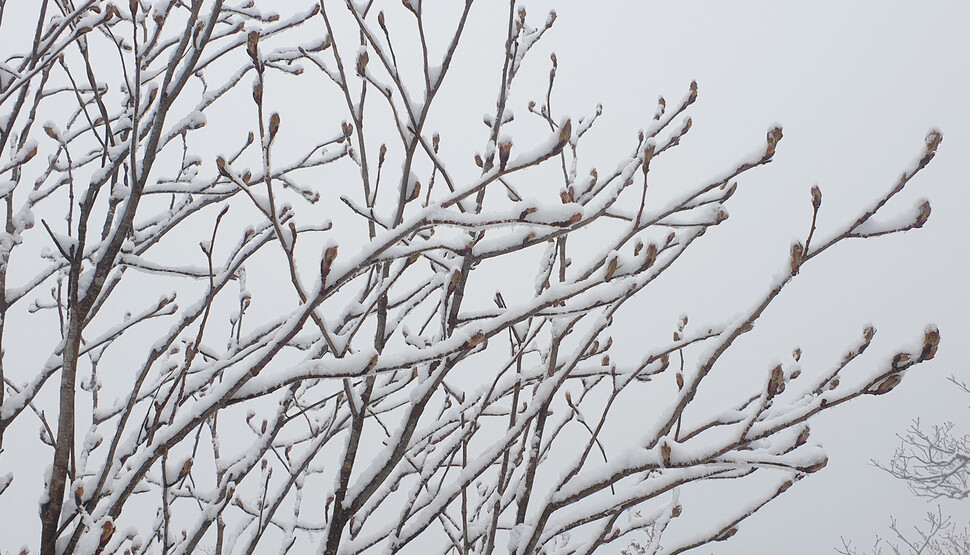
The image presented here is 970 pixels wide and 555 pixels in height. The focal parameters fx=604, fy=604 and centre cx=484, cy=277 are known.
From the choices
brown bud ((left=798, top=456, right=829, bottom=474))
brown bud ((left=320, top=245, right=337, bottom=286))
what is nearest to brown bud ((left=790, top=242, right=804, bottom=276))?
brown bud ((left=798, top=456, right=829, bottom=474))

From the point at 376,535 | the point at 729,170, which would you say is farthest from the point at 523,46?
the point at 376,535

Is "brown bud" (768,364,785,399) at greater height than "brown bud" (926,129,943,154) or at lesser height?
lesser

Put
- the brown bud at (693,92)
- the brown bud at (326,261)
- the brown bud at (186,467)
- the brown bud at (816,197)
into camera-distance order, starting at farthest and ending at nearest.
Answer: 1. the brown bud at (693,92)
2. the brown bud at (186,467)
3. the brown bud at (816,197)
4. the brown bud at (326,261)

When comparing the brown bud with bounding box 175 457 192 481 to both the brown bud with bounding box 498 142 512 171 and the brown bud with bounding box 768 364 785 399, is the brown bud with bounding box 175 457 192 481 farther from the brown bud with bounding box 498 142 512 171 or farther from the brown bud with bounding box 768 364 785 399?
the brown bud with bounding box 768 364 785 399

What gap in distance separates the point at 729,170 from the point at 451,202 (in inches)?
24.6

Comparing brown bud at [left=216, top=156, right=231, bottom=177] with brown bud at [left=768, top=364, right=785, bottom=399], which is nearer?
brown bud at [left=216, top=156, right=231, bottom=177]

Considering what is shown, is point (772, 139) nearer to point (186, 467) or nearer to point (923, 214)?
point (923, 214)

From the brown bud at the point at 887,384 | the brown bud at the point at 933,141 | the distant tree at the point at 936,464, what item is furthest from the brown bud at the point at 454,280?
the distant tree at the point at 936,464

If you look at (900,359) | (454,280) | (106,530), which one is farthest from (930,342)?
(106,530)

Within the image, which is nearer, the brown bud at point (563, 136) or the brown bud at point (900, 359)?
the brown bud at point (563, 136)

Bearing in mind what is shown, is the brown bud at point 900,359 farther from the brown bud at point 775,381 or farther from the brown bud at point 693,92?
the brown bud at point 693,92

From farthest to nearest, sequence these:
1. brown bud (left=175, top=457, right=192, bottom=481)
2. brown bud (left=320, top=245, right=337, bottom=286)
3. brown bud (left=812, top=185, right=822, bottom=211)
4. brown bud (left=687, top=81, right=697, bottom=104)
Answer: brown bud (left=687, top=81, right=697, bottom=104)
brown bud (left=175, top=457, right=192, bottom=481)
brown bud (left=812, top=185, right=822, bottom=211)
brown bud (left=320, top=245, right=337, bottom=286)

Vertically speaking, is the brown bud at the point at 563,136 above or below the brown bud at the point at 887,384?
above

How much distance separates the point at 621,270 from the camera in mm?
1182
